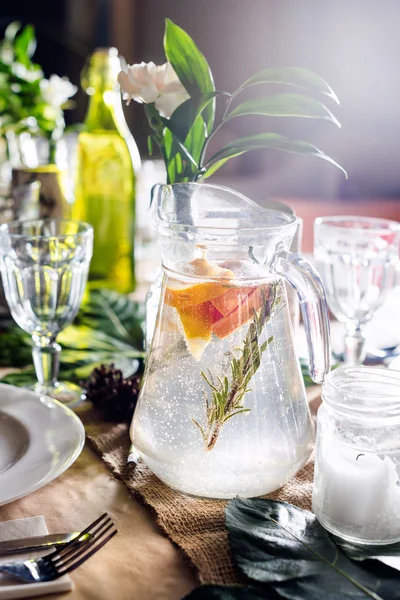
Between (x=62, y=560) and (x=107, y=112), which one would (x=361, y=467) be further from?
(x=107, y=112)

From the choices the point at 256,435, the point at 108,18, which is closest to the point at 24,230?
the point at 256,435

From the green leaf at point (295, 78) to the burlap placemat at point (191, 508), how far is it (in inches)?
12.9

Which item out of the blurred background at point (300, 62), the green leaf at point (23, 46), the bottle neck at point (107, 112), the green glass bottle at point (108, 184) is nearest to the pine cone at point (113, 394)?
the green glass bottle at point (108, 184)

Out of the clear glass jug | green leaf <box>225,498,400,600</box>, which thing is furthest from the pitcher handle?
green leaf <box>225,498,400,600</box>

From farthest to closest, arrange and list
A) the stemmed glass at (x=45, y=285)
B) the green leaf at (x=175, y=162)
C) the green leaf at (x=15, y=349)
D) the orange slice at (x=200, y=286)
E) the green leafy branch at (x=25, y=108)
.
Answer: the green leafy branch at (x=25, y=108) < the green leaf at (x=15, y=349) < the stemmed glass at (x=45, y=285) < the green leaf at (x=175, y=162) < the orange slice at (x=200, y=286)

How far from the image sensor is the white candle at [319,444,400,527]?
19.8 inches

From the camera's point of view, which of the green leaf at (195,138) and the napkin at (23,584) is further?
the green leaf at (195,138)

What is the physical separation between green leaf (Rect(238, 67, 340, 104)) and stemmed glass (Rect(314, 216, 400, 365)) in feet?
0.80

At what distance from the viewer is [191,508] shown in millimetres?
564

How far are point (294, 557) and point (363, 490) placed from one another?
0.07 m

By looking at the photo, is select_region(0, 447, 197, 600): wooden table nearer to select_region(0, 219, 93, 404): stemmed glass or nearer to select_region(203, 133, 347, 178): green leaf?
select_region(0, 219, 93, 404): stemmed glass

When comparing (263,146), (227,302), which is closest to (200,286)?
(227,302)

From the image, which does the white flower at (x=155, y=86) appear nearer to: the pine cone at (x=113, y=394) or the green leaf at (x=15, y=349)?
the pine cone at (x=113, y=394)

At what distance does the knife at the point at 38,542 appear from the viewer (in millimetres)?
482
